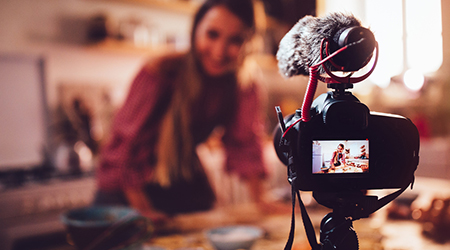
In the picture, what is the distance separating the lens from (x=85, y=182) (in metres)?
1.94

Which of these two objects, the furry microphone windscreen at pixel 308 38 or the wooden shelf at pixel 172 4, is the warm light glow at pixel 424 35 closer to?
the wooden shelf at pixel 172 4

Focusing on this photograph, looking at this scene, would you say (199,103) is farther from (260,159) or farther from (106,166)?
(106,166)

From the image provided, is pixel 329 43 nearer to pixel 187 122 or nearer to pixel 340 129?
pixel 340 129

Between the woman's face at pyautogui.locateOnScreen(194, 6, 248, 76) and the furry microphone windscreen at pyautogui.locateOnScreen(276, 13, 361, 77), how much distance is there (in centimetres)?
100

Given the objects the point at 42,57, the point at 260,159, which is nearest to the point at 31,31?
the point at 42,57

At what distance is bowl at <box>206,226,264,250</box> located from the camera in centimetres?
78

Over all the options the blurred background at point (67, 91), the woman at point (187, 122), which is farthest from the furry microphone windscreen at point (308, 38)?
the blurred background at point (67, 91)

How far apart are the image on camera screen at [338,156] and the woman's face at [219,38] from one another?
1098 millimetres

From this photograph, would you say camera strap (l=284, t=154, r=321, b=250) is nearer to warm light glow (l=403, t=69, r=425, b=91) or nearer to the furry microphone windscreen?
the furry microphone windscreen

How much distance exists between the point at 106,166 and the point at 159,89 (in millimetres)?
376

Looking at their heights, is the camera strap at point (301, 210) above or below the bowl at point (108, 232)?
above

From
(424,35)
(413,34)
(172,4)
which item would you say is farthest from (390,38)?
(172,4)

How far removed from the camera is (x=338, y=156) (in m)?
0.43

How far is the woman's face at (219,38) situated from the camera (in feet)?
4.74
